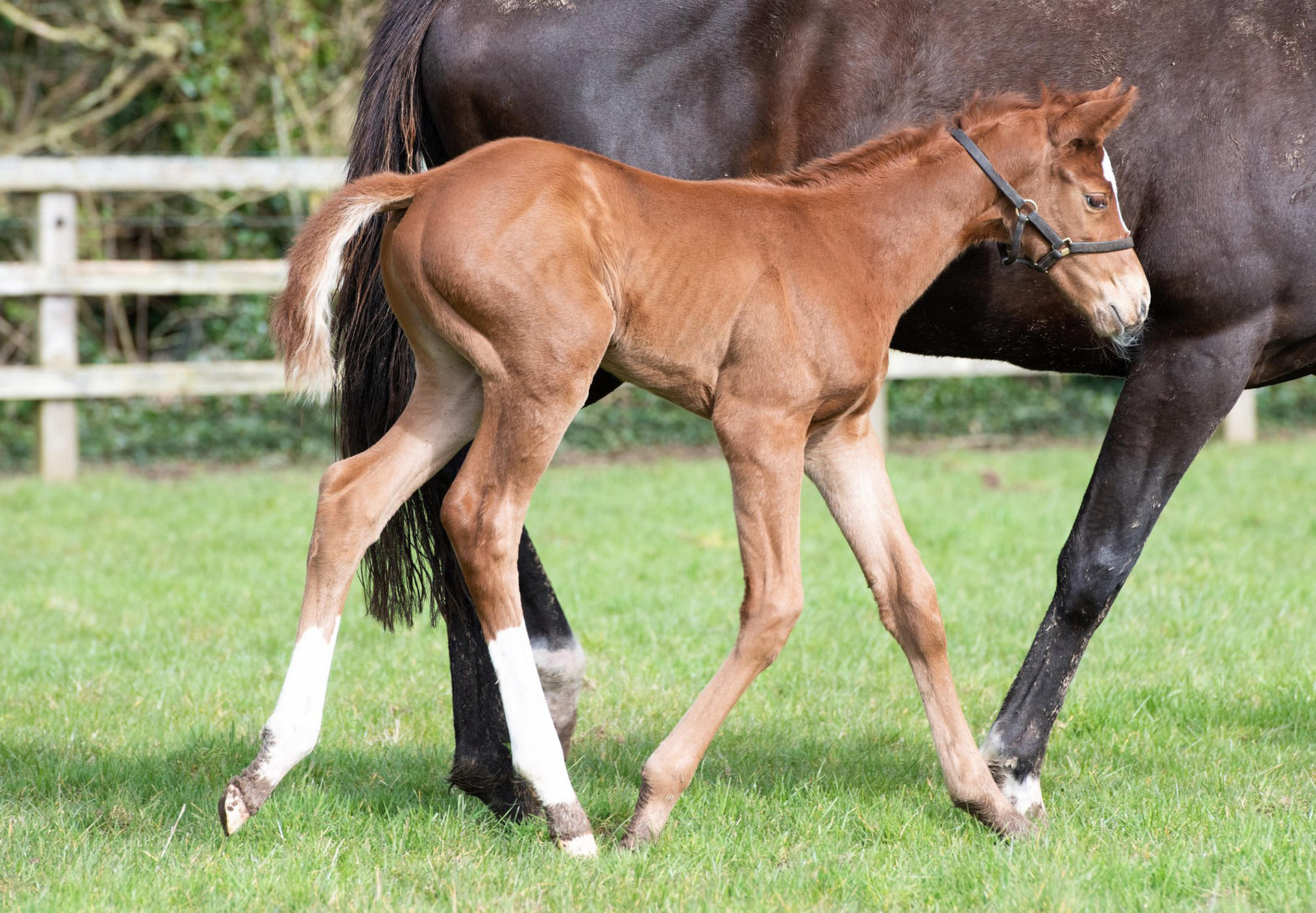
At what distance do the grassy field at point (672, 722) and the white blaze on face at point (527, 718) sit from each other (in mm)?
163

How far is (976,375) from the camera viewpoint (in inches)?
401

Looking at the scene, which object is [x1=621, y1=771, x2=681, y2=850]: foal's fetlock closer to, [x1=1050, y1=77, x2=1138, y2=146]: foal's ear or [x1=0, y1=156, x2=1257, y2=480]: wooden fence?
A: [x1=1050, y1=77, x2=1138, y2=146]: foal's ear

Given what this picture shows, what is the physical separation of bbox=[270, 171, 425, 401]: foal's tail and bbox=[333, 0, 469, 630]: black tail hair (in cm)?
57

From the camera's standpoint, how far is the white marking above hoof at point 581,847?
9.15 ft

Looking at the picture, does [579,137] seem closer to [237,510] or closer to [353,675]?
[353,675]

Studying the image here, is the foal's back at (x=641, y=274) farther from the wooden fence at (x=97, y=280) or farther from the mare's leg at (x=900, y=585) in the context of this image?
Answer: the wooden fence at (x=97, y=280)

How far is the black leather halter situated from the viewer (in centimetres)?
296

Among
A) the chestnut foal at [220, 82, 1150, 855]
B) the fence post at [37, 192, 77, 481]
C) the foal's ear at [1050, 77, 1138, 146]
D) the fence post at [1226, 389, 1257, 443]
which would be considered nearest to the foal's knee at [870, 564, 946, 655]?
the chestnut foal at [220, 82, 1150, 855]

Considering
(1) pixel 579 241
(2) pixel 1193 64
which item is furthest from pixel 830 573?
(1) pixel 579 241

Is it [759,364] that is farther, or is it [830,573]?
[830,573]

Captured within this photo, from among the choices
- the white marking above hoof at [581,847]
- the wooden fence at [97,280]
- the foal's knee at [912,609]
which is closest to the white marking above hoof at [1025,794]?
the foal's knee at [912,609]

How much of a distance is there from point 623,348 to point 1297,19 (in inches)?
72.6

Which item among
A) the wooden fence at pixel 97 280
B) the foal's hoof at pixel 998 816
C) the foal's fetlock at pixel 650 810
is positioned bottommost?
the wooden fence at pixel 97 280

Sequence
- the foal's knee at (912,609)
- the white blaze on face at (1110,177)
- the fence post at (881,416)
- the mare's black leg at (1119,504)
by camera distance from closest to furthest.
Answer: the white blaze on face at (1110,177)
the foal's knee at (912,609)
the mare's black leg at (1119,504)
the fence post at (881,416)
